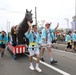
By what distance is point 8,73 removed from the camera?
863cm

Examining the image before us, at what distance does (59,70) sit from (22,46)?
508 centimetres

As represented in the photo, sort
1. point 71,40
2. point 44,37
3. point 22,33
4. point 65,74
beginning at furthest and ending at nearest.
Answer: point 71,40 → point 22,33 → point 44,37 → point 65,74

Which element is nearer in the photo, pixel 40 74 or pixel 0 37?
pixel 40 74

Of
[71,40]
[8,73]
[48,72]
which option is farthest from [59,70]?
[71,40]

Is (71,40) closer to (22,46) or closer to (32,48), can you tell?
(22,46)

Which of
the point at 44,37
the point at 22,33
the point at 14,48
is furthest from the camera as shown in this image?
the point at 22,33

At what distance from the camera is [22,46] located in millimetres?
13344

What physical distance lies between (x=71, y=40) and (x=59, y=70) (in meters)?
9.26

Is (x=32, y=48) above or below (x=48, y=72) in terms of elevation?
above

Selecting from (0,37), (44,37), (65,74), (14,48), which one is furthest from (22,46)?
(65,74)

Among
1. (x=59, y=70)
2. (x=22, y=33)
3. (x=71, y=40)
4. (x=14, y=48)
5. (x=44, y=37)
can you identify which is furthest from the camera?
(x=71, y=40)

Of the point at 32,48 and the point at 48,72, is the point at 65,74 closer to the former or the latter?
the point at 48,72

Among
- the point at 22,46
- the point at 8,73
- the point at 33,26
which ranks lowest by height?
the point at 8,73

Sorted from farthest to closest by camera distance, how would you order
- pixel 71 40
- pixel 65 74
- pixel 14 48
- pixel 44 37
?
pixel 71 40 < pixel 14 48 < pixel 44 37 < pixel 65 74
